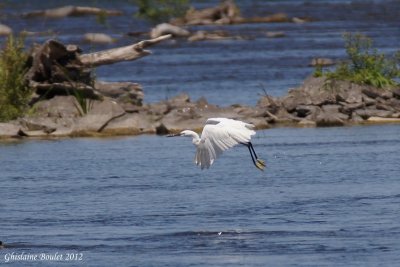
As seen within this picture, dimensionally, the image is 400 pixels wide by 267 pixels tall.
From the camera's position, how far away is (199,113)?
A: 1054 inches

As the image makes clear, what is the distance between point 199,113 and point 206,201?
29.4 feet

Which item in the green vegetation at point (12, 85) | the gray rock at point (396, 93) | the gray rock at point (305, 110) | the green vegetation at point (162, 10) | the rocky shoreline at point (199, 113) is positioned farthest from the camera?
the green vegetation at point (162, 10)

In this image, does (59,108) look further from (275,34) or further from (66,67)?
(275,34)

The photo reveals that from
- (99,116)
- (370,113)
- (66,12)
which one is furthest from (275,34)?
(99,116)

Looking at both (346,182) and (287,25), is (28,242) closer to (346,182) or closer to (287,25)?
(346,182)

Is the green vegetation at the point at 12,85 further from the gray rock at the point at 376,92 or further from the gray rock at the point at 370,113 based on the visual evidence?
the gray rock at the point at 376,92

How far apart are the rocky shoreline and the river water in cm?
53

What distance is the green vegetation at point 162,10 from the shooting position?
245 feet

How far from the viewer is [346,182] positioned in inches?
756

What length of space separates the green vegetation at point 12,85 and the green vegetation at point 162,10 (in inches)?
1846

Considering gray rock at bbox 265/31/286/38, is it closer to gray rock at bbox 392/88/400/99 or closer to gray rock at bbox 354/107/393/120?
gray rock at bbox 392/88/400/99

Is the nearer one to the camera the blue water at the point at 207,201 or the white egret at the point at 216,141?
the blue water at the point at 207,201

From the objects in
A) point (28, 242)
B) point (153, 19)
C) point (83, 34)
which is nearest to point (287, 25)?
point (153, 19)

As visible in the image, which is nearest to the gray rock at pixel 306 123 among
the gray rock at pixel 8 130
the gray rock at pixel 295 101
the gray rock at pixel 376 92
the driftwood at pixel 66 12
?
the gray rock at pixel 295 101
